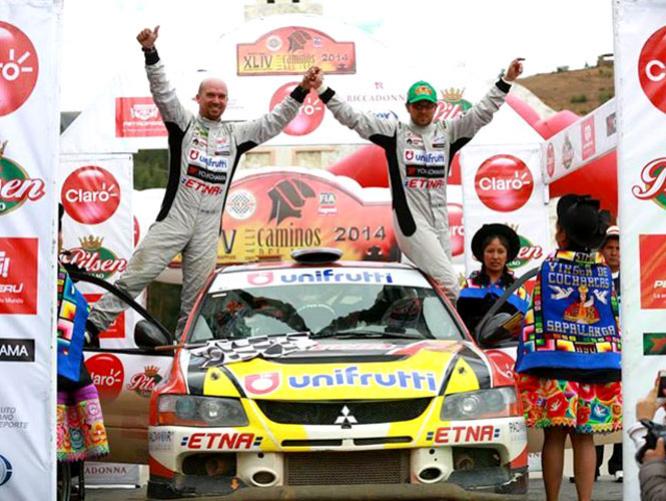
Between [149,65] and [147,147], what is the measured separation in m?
5.37

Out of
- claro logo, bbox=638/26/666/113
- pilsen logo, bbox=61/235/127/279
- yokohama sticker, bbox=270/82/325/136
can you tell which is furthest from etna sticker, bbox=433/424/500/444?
yokohama sticker, bbox=270/82/325/136

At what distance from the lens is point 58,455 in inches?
288

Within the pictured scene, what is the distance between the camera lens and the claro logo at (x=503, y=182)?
555 inches

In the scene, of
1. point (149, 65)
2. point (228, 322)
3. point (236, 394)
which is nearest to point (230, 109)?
point (149, 65)

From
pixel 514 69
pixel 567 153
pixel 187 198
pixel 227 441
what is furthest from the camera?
pixel 567 153

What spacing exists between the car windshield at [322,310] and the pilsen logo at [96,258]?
5.74 m

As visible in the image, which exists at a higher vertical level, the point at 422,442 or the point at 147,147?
the point at 147,147

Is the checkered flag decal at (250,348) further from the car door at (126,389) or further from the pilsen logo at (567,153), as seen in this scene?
the pilsen logo at (567,153)

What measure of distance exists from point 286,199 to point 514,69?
892 centimetres

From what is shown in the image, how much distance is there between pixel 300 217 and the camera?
58.4 ft

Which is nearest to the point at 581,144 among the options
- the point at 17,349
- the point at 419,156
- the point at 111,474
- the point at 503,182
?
the point at 503,182

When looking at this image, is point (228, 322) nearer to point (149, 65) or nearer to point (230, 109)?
point (149, 65)

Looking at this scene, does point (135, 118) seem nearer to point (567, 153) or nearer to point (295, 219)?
point (295, 219)

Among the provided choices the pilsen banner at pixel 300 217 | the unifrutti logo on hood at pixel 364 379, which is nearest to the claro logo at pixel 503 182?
the pilsen banner at pixel 300 217
